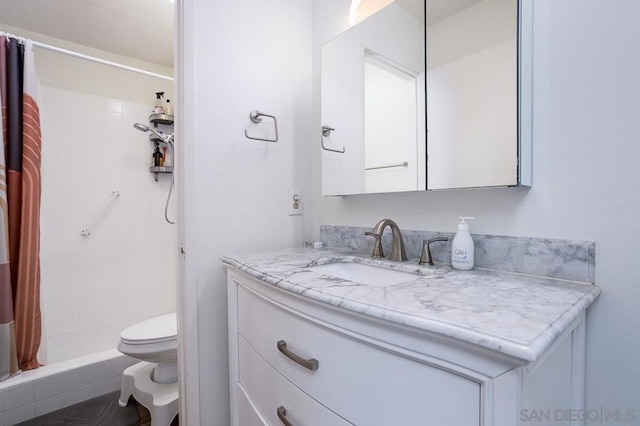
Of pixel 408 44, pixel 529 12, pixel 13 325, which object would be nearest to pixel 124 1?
pixel 408 44

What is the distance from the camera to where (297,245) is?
148cm

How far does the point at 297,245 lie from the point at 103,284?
6.01 ft

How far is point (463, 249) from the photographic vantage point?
2.80ft

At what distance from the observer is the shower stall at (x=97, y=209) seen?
2096 mm

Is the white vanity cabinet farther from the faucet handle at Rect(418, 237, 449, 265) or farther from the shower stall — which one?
the shower stall

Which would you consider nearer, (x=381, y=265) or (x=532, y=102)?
(x=532, y=102)

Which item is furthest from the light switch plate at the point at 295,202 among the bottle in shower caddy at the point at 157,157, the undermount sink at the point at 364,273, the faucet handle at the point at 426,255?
the bottle in shower caddy at the point at 157,157

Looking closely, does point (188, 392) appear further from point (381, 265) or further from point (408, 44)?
point (408, 44)

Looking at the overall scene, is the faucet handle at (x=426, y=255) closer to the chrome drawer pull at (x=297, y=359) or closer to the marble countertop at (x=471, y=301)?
the marble countertop at (x=471, y=301)

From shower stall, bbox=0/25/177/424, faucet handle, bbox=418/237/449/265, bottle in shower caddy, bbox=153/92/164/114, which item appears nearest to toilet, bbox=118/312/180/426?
shower stall, bbox=0/25/177/424

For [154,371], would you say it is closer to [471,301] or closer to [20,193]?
[20,193]

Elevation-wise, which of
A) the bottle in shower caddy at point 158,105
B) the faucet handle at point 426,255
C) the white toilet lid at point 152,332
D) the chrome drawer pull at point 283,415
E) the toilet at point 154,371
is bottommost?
the toilet at point 154,371

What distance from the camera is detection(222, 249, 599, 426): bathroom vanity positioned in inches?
16.0

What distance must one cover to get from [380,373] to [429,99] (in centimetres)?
88
